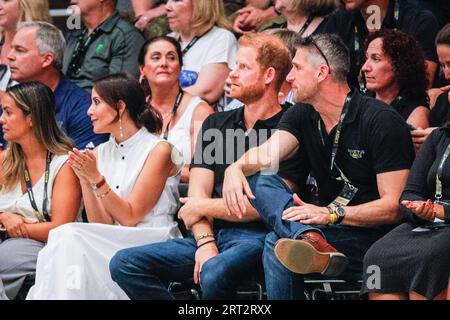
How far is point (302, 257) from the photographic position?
4641mm

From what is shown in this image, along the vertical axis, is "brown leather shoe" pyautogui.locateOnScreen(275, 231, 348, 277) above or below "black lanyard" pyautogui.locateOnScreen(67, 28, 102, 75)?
below

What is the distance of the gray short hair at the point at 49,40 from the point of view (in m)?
6.97

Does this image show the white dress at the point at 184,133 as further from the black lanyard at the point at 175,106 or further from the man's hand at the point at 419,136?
the man's hand at the point at 419,136

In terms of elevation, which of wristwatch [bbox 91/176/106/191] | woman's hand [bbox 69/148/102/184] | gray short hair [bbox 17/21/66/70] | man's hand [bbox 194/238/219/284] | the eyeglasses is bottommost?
man's hand [bbox 194/238/219/284]

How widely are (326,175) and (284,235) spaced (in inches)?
22.8

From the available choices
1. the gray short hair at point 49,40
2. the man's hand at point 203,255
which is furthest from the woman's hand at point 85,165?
the gray short hair at point 49,40

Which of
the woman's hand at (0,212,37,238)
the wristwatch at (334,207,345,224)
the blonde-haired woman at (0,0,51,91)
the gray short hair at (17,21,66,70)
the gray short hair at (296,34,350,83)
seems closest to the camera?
the wristwatch at (334,207,345,224)

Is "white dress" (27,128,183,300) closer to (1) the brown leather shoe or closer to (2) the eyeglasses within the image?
(2) the eyeglasses

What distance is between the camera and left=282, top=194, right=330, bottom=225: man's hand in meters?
4.87

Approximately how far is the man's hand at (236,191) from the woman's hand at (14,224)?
4.11 ft

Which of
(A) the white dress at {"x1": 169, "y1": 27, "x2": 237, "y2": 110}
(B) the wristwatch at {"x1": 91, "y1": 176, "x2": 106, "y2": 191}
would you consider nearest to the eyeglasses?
(B) the wristwatch at {"x1": 91, "y1": 176, "x2": 106, "y2": 191}

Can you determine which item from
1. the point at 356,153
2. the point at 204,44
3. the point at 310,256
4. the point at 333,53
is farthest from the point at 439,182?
the point at 204,44

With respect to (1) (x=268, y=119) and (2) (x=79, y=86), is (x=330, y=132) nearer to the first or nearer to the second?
(1) (x=268, y=119)

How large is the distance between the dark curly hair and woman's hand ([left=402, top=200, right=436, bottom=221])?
1.14 meters
